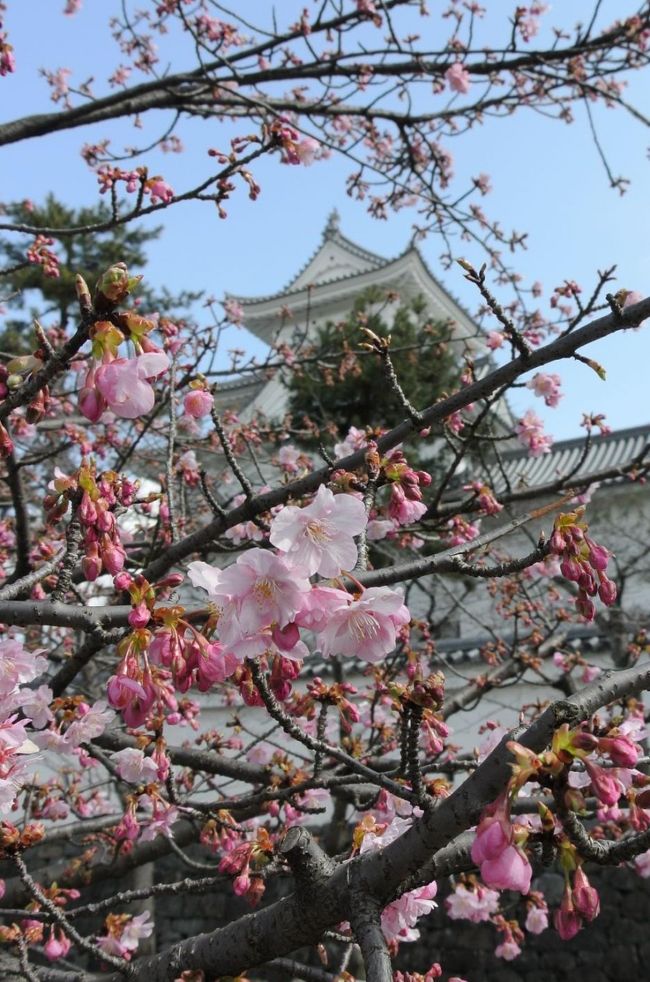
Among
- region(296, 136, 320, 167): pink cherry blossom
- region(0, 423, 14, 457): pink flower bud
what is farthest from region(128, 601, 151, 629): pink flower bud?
region(296, 136, 320, 167): pink cherry blossom

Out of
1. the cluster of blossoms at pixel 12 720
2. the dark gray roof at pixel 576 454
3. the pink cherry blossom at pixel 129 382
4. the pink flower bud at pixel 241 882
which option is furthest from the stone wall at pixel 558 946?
the dark gray roof at pixel 576 454

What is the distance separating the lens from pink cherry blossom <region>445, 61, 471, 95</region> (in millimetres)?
5605

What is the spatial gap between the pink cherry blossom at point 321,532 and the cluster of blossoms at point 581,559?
50 cm

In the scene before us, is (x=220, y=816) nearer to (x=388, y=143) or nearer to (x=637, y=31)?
(x=637, y=31)

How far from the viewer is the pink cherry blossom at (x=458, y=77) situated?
5.61 metres

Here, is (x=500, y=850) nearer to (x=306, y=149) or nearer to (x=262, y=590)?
(x=262, y=590)

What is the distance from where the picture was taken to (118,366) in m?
1.42

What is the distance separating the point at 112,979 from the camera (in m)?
2.12

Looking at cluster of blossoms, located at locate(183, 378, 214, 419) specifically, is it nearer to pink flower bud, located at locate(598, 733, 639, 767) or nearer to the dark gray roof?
pink flower bud, located at locate(598, 733, 639, 767)

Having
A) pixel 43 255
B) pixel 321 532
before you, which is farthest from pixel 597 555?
pixel 43 255

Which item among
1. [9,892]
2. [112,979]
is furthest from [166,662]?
[9,892]

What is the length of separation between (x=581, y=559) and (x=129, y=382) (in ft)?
3.42

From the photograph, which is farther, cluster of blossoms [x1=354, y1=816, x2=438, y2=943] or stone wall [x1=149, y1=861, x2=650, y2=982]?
stone wall [x1=149, y1=861, x2=650, y2=982]

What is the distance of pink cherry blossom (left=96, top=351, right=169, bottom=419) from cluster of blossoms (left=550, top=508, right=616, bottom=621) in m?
0.92
